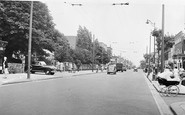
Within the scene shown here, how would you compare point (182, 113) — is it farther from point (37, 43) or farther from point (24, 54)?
point (24, 54)

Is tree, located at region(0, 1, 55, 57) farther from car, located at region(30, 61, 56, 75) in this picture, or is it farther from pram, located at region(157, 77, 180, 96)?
pram, located at region(157, 77, 180, 96)

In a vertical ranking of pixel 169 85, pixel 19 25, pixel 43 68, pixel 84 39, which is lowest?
pixel 169 85

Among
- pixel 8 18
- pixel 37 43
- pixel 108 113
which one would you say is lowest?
pixel 108 113

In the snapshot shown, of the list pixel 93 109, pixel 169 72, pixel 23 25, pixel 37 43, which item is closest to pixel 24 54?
pixel 37 43

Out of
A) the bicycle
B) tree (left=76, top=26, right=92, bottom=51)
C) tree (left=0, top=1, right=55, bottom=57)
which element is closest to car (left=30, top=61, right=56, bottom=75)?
tree (left=0, top=1, right=55, bottom=57)

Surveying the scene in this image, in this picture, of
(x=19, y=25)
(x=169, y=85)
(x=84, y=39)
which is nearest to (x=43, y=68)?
(x=19, y=25)

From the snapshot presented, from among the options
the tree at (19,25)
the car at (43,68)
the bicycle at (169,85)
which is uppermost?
the tree at (19,25)

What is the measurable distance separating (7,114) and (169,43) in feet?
237

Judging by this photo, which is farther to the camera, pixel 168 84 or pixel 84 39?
pixel 84 39

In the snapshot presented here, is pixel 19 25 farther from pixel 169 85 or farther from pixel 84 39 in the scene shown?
pixel 84 39

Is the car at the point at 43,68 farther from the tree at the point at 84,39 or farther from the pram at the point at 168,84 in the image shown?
the tree at the point at 84,39

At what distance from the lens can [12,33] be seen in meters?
38.2

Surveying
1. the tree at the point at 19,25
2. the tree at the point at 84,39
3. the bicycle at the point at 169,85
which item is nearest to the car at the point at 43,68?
the tree at the point at 19,25

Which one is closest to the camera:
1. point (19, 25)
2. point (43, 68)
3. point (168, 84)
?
point (168, 84)
